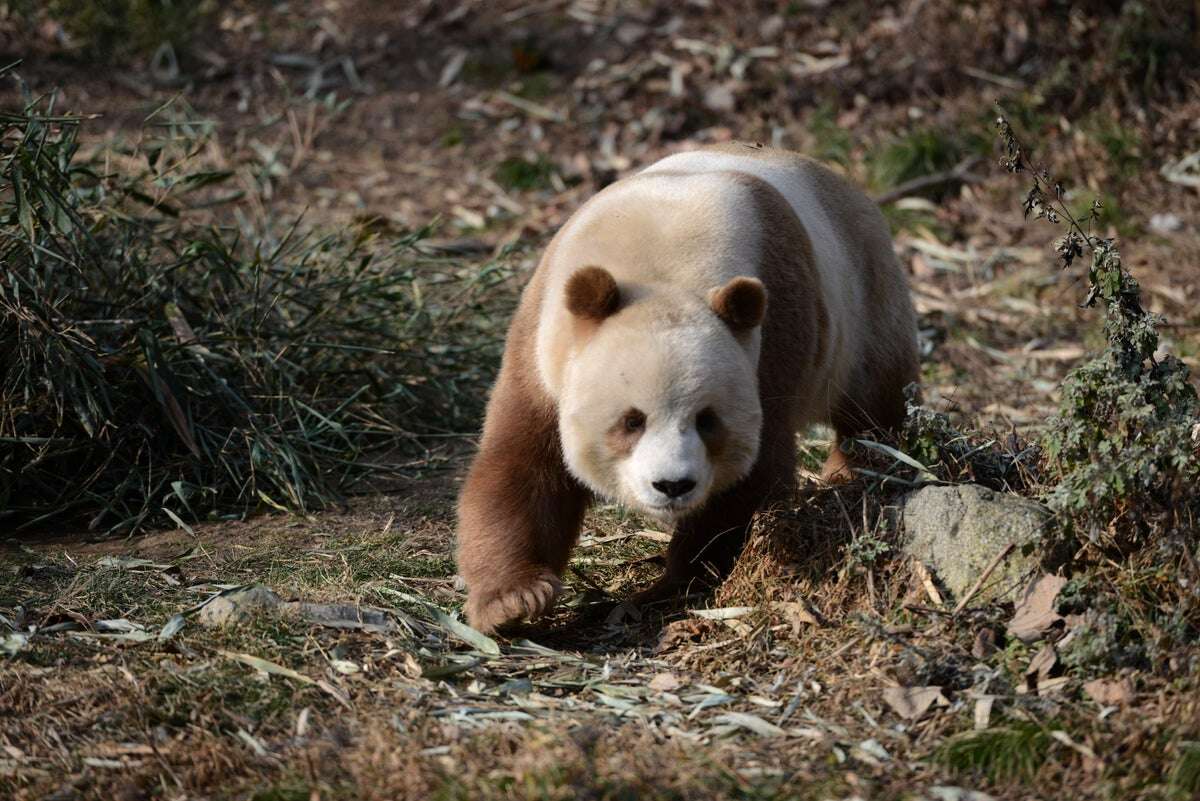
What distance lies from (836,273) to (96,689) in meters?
3.26

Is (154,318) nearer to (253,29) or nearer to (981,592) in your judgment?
(981,592)

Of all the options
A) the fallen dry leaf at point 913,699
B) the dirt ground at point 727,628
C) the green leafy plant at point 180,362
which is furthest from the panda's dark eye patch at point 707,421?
the green leafy plant at point 180,362

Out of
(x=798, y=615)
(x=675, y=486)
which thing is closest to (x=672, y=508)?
(x=675, y=486)

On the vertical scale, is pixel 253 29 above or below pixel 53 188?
below

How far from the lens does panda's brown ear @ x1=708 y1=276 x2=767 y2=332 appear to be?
436cm

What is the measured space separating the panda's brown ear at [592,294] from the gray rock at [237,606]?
1.43 metres

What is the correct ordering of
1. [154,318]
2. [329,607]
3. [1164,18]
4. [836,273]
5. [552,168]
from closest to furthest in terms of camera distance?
[329,607]
[836,273]
[154,318]
[1164,18]
[552,168]

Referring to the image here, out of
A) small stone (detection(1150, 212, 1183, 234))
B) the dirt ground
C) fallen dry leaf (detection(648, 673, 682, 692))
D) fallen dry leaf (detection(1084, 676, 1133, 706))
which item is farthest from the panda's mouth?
small stone (detection(1150, 212, 1183, 234))

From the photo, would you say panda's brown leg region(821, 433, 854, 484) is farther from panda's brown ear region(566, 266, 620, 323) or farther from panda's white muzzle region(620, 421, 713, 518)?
panda's brown ear region(566, 266, 620, 323)

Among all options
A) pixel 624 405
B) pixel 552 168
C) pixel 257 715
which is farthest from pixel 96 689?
pixel 552 168

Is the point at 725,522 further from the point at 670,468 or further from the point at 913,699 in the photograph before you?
the point at 913,699

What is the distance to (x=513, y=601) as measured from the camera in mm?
4625

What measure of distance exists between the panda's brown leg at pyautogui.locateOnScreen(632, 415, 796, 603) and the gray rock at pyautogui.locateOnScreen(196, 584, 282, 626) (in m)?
1.33

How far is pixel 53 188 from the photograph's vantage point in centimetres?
604
